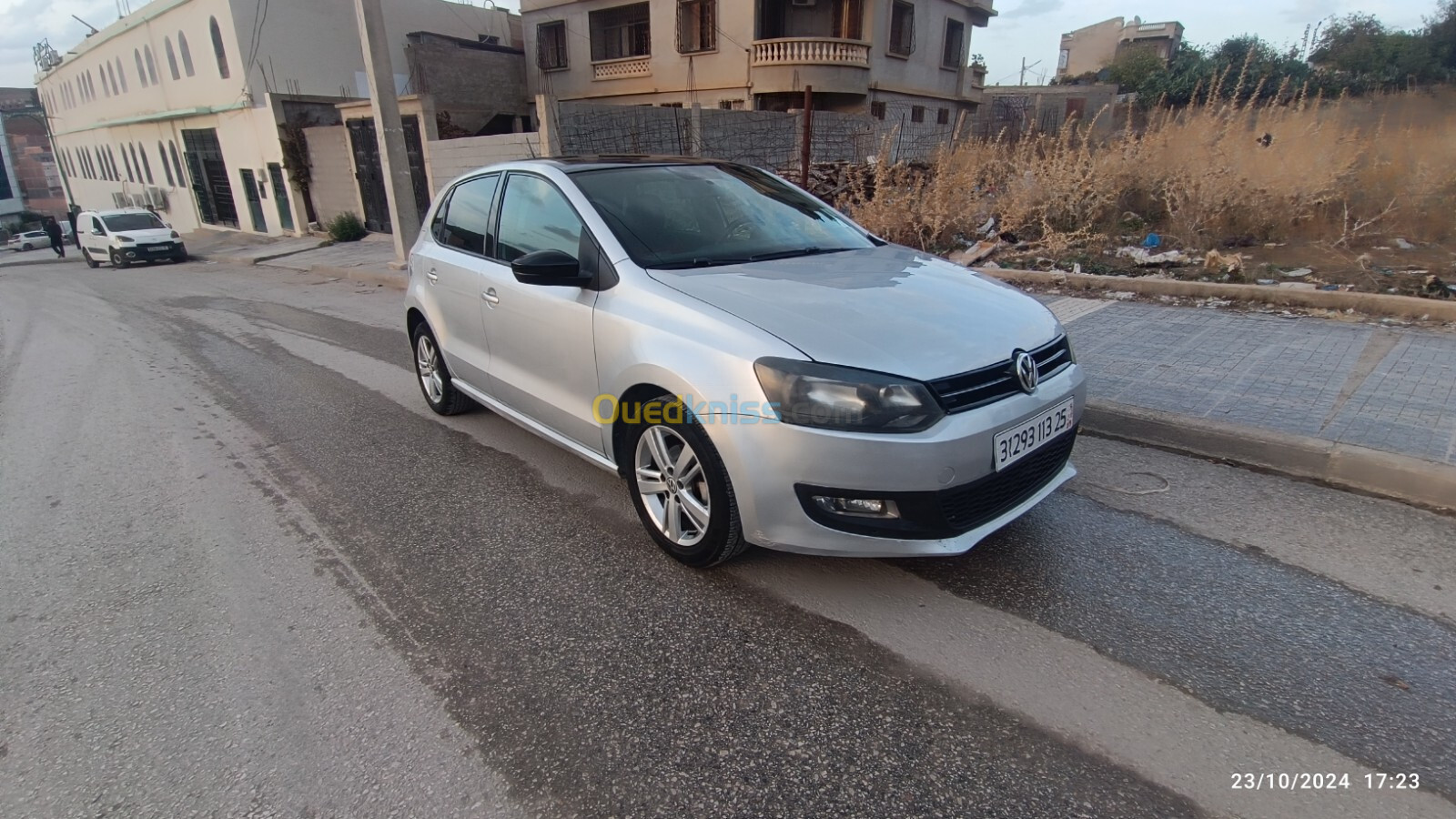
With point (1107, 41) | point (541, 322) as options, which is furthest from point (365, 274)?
point (1107, 41)

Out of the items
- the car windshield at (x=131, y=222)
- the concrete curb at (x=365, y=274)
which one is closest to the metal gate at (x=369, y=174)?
the concrete curb at (x=365, y=274)

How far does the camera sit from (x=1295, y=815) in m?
1.87

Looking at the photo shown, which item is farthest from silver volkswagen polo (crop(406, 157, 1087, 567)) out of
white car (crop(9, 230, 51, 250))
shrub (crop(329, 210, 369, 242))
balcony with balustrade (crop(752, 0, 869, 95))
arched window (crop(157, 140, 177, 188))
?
white car (crop(9, 230, 51, 250))

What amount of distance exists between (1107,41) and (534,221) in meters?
60.8

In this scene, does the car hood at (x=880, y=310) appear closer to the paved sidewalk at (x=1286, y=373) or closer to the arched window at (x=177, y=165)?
the paved sidewalk at (x=1286, y=373)

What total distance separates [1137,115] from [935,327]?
16.4m

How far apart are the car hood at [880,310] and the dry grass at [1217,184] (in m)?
5.93

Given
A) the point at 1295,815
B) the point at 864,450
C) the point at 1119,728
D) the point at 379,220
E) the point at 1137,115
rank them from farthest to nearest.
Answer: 1. the point at 379,220
2. the point at 1137,115
3. the point at 864,450
4. the point at 1119,728
5. the point at 1295,815

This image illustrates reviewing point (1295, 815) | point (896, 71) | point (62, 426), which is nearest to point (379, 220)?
point (62, 426)

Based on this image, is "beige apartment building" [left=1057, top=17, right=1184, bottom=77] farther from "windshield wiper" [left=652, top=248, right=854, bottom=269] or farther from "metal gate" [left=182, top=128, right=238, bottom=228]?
"windshield wiper" [left=652, top=248, right=854, bottom=269]

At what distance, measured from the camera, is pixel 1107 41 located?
51.7m

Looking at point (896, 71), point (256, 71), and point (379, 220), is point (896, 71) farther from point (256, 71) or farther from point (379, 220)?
point (256, 71)

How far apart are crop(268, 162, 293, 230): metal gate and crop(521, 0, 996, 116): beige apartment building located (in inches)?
400

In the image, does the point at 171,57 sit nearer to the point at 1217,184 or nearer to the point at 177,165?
the point at 177,165
